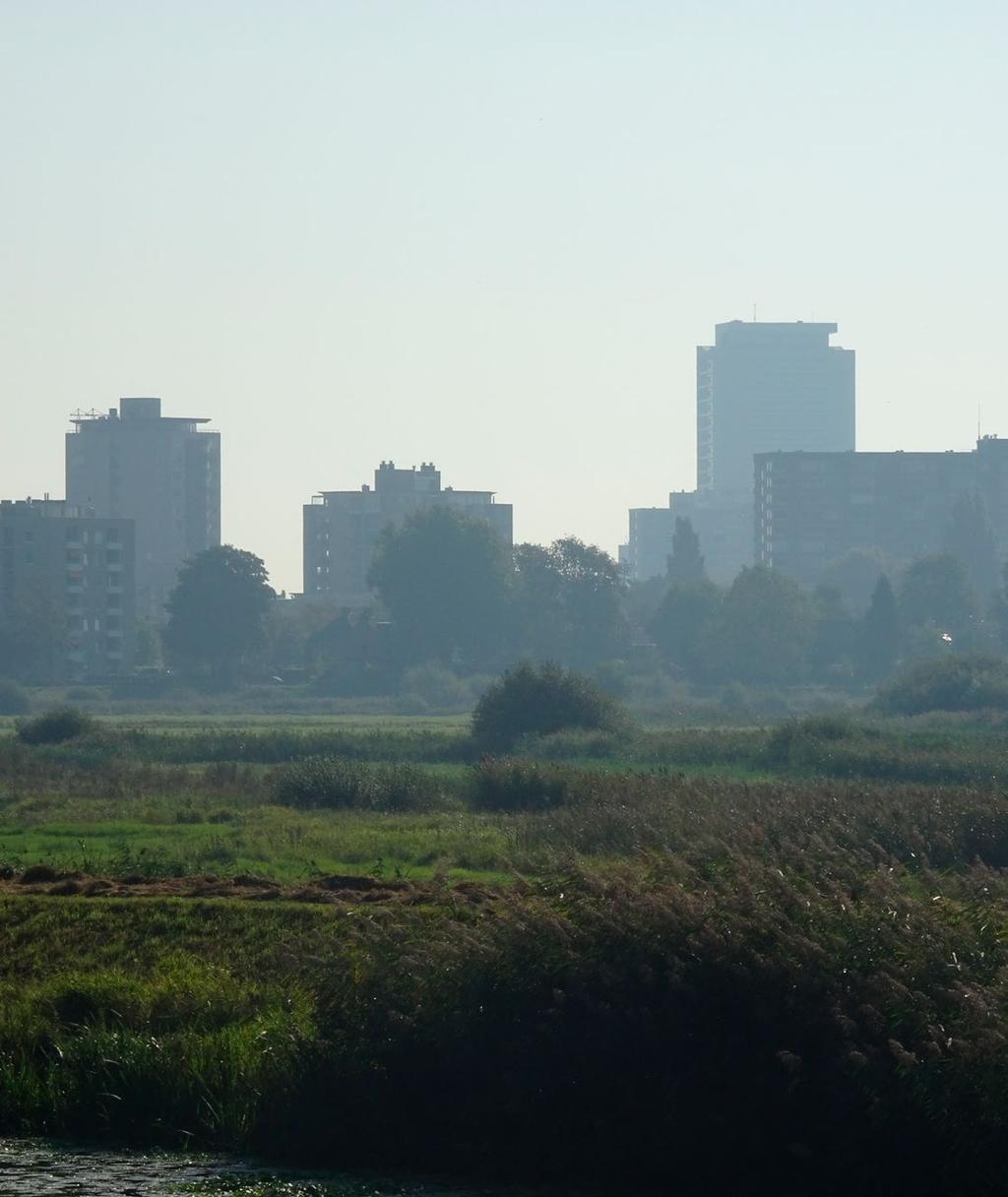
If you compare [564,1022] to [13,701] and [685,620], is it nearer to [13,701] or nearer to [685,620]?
[13,701]

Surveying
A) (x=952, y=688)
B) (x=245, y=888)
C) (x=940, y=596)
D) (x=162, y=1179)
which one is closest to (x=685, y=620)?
(x=940, y=596)

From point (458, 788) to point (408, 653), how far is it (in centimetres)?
10473

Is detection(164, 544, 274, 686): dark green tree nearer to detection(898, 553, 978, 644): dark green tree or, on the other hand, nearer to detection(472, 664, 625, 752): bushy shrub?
detection(898, 553, 978, 644): dark green tree

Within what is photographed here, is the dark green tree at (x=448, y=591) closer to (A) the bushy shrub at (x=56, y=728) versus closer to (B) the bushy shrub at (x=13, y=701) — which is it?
(B) the bushy shrub at (x=13, y=701)

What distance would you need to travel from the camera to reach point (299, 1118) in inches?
679

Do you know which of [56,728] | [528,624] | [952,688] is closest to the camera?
[56,728]

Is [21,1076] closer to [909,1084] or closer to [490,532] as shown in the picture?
[909,1084]

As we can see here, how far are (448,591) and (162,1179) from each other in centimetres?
13798

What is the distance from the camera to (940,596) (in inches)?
6255

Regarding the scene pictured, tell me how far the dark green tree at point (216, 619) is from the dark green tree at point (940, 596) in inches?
1942

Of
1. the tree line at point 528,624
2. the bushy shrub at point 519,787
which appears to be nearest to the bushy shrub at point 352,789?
the bushy shrub at point 519,787

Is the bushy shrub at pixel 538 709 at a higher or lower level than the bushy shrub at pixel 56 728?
higher

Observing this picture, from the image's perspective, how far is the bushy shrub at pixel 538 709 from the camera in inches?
2499

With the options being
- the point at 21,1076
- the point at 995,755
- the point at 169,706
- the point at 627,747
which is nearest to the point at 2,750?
the point at 627,747
